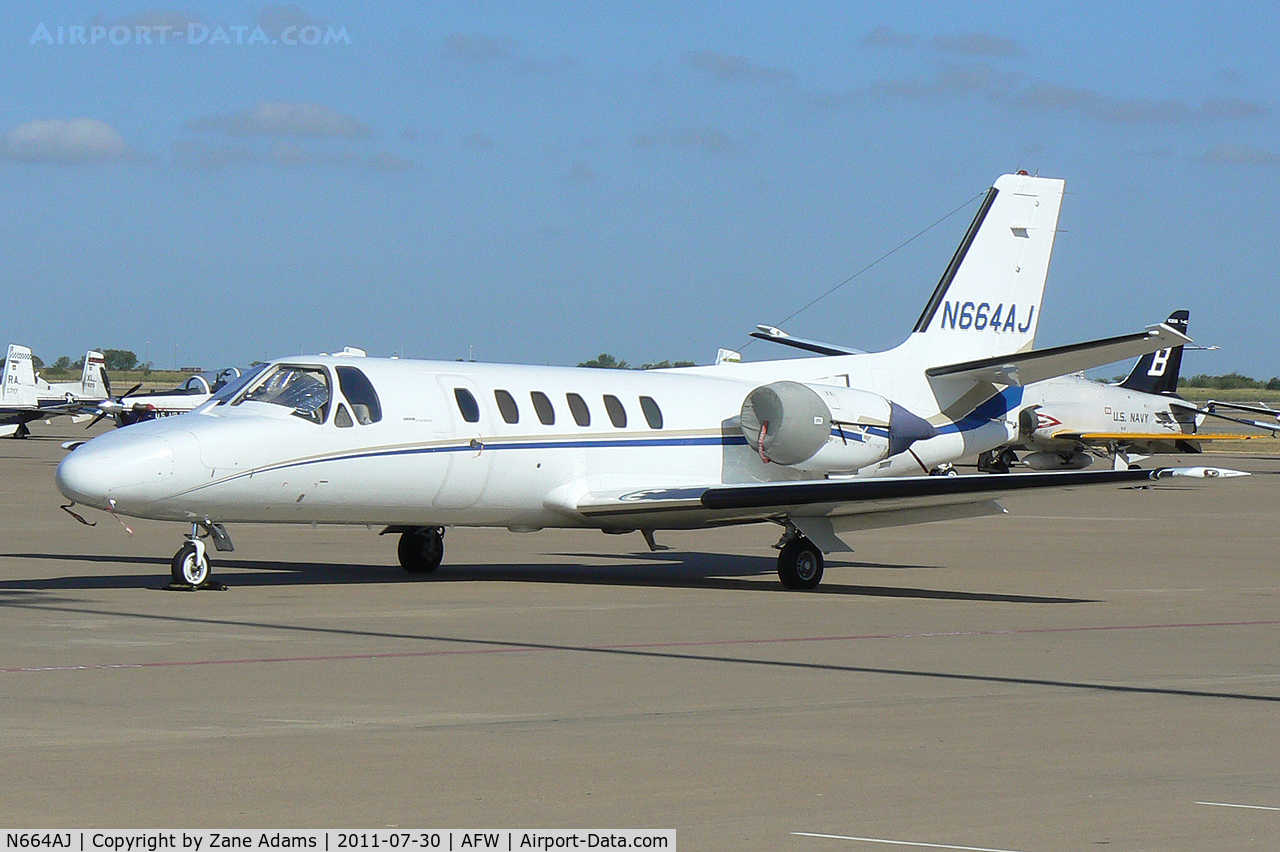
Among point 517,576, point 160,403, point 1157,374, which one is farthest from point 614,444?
point 1157,374

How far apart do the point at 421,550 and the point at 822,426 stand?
5031mm

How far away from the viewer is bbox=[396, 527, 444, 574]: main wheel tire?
19.4m

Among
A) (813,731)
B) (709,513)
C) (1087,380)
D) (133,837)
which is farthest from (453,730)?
(1087,380)

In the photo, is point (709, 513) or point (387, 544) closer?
point (709, 513)

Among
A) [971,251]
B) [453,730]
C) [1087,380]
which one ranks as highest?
[1087,380]

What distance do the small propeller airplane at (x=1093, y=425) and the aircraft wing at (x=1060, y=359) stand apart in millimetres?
26764

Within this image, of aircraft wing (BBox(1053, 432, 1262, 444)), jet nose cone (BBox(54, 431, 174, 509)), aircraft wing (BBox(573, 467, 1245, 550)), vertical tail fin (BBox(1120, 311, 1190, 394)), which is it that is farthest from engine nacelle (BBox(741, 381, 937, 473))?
vertical tail fin (BBox(1120, 311, 1190, 394))

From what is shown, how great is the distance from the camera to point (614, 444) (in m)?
19.1

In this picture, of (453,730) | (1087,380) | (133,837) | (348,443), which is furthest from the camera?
(1087,380)

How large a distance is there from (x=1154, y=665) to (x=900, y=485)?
5499 mm

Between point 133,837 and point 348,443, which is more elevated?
point 348,443

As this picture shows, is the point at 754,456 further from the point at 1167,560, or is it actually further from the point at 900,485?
the point at 1167,560

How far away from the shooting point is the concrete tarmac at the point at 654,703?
6871 mm

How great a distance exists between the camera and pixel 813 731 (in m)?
8.98
